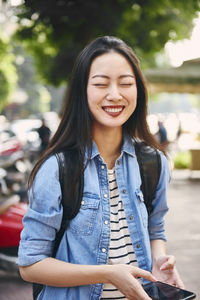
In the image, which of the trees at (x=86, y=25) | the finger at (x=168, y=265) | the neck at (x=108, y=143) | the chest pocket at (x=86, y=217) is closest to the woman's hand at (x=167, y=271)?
the finger at (x=168, y=265)

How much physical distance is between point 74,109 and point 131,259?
0.65 metres

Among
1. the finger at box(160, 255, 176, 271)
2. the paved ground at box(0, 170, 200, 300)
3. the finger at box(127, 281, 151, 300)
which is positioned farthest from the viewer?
the paved ground at box(0, 170, 200, 300)

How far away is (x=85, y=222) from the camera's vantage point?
59.4 inches

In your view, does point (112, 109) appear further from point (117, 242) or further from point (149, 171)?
point (117, 242)

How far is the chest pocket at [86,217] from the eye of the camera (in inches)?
59.2

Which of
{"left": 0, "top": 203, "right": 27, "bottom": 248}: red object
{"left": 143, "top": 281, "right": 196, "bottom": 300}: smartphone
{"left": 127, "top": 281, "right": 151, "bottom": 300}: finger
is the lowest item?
{"left": 0, "top": 203, "right": 27, "bottom": 248}: red object

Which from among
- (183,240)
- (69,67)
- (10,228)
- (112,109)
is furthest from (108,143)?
(69,67)

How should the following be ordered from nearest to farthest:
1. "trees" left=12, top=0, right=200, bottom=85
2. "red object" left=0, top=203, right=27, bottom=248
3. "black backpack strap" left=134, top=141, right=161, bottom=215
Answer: "black backpack strap" left=134, top=141, right=161, bottom=215, "red object" left=0, top=203, right=27, bottom=248, "trees" left=12, top=0, right=200, bottom=85

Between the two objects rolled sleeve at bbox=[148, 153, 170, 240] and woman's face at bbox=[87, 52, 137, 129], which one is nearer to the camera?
woman's face at bbox=[87, 52, 137, 129]

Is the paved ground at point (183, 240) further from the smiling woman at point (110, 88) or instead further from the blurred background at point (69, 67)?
the smiling woman at point (110, 88)

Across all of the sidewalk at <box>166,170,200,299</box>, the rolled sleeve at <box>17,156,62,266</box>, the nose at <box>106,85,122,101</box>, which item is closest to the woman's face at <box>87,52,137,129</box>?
the nose at <box>106,85,122,101</box>

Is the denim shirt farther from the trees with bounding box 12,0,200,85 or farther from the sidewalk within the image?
the trees with bounding box 12,0,200,85

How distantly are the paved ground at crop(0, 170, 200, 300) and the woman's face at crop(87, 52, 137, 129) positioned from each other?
10.1 ft

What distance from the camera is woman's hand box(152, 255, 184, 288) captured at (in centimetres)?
158
